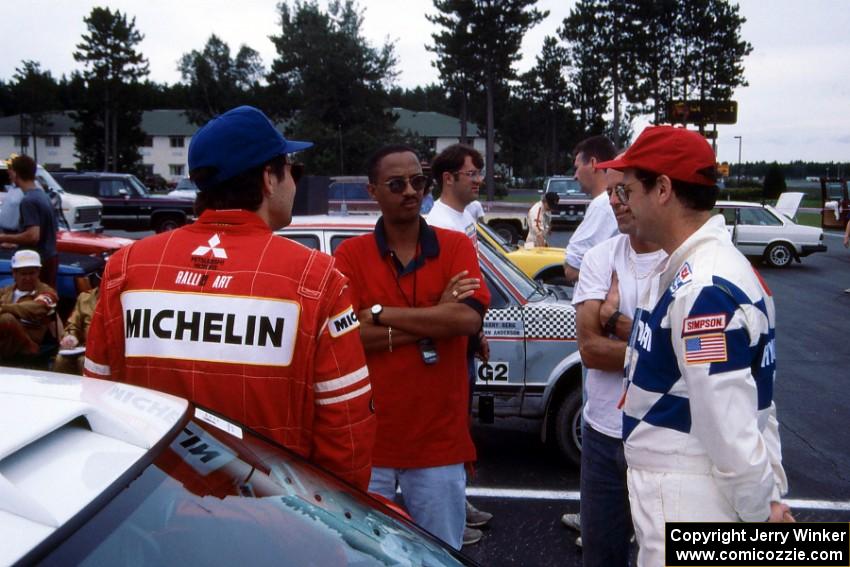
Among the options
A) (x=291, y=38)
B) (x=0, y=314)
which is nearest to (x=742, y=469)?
(x=0, y=314)

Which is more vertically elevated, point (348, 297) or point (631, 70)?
point (631, 70)

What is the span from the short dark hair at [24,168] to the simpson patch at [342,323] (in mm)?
6969

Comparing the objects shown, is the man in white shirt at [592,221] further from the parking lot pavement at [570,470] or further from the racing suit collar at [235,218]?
the racing suit collar at [235,218]

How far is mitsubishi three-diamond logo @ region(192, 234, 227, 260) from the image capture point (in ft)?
6.73

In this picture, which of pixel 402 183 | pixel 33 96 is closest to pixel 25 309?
pixel 402 183

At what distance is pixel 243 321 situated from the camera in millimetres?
1986

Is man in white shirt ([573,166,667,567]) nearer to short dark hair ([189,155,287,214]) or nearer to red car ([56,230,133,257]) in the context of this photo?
short dark hair ([189,155,287,214])

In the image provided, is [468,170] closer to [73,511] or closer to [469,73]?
[73,511]

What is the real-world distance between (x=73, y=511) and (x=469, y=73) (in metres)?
55.0

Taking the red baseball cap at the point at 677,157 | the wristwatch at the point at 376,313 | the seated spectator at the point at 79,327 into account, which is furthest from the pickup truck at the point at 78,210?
the red baseball cap at the point at 677,157

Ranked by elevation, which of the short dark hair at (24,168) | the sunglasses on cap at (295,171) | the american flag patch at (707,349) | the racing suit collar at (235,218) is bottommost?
the american flag patch at (707,349)

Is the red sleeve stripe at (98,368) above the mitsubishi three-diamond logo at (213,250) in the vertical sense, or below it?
below

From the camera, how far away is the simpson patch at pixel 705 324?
1859 millimetres

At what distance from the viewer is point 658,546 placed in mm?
2031
